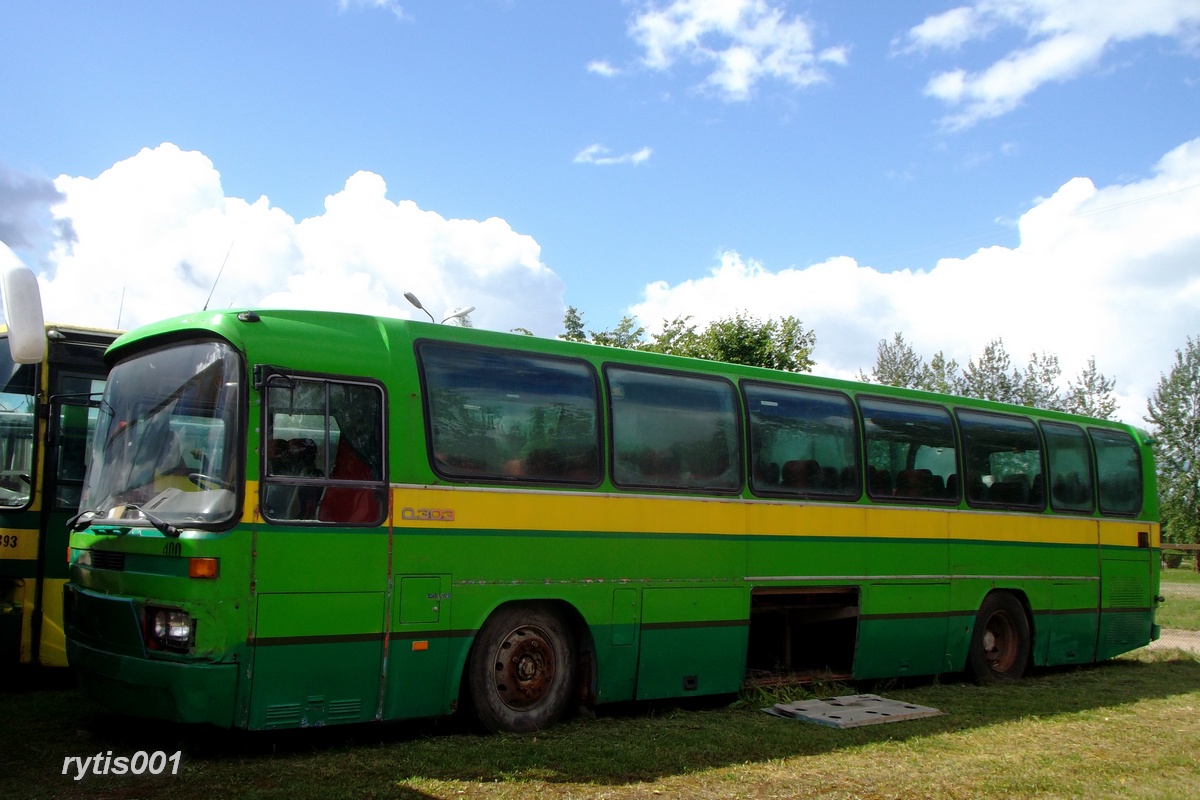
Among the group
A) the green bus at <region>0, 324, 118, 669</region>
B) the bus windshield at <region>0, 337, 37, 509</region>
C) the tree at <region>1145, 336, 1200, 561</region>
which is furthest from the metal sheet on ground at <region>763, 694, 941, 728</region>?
the tree at <region>1145, 336, 1200, 561</region>

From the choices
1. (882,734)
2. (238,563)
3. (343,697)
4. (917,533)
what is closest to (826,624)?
(917,533)

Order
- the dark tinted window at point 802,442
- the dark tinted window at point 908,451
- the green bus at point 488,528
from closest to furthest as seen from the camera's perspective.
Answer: the green bus at point 488,528, the dark tinted window at point 802,442, the dark tinted window at point 908,451

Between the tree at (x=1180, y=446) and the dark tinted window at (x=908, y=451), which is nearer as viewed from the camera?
the dark tinted window at (x=908, y=451)

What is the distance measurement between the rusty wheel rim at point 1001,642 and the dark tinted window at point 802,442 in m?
3.11

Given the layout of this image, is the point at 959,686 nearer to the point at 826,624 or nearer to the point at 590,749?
the point at 826,624

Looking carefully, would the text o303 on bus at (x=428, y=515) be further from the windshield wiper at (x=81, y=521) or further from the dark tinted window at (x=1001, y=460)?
the dark tinted window at (x=1001, y=460)

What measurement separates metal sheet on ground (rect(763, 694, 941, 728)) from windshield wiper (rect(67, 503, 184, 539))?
537 cm

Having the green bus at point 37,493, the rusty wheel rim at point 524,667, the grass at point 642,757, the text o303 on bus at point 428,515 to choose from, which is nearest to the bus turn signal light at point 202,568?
the grass at point 642,757

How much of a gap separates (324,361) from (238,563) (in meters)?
1.53

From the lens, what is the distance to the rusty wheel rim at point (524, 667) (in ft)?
28.1

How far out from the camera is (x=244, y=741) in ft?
25.7

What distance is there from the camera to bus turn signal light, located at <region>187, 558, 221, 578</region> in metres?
7.01

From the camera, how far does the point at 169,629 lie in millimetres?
7145

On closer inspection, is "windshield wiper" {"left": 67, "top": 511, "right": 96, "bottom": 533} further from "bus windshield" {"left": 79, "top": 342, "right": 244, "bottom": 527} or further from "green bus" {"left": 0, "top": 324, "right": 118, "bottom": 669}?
"green bus" {"left": 0, "top": 324, "right": 118, "bottom": 669}
